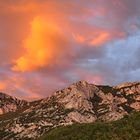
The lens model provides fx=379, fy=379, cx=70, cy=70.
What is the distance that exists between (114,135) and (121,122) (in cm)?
2425

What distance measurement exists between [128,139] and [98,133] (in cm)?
3317

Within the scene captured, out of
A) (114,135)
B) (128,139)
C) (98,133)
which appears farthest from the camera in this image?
(98,133)

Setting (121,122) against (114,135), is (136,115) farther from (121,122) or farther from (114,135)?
(114,135)

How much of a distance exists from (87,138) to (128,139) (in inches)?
1504

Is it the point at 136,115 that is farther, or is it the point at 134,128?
the point at 136,115

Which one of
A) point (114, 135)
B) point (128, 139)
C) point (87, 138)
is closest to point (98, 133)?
point (87, 138)

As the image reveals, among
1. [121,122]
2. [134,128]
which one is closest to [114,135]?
[134,128]

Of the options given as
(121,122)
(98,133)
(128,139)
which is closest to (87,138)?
(98,133)

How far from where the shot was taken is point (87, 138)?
19575 centimetres

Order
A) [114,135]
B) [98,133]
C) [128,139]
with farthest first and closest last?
1. [98,133]
2. [114,135]
3. [128,139]

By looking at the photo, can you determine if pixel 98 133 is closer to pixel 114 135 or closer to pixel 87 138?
pixel 87 138

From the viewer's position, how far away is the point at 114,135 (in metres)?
172

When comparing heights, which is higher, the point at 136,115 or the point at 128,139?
the point at 136,115

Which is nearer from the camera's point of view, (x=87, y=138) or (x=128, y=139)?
(x=128, y=139)
